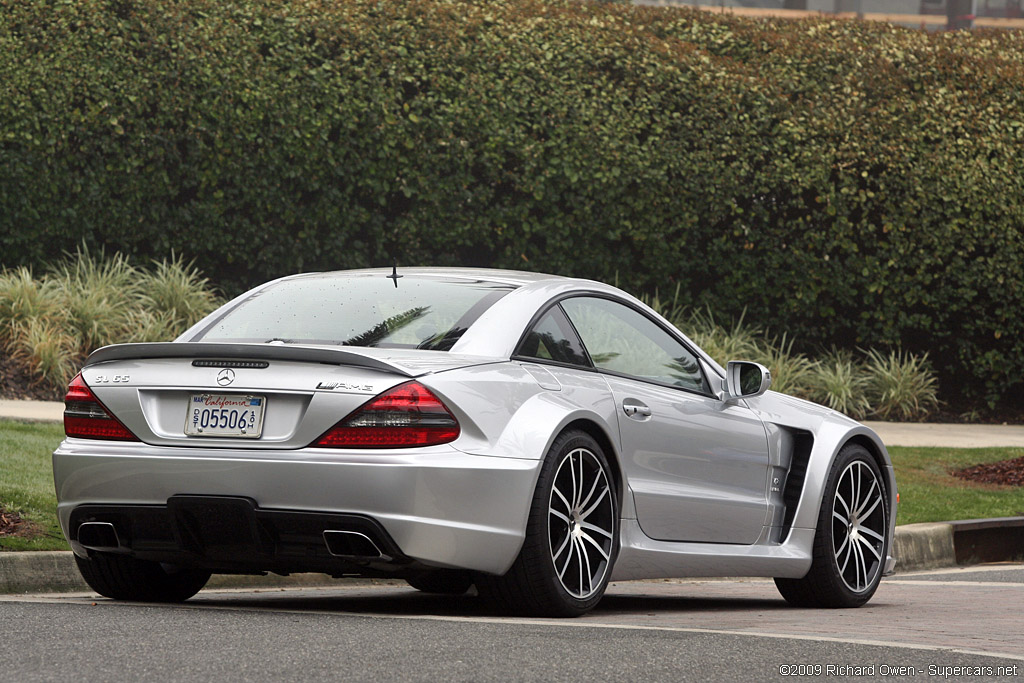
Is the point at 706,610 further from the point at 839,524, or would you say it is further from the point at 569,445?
the point at 569,445

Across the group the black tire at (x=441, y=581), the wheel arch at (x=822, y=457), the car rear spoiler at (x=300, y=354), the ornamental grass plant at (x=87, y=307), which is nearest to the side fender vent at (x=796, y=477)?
the wheel arch at (x=822, y=457)

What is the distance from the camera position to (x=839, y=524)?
769 cm

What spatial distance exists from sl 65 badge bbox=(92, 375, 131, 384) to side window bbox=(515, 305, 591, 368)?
1.55 meters

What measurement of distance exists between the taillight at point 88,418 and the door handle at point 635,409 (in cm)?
201

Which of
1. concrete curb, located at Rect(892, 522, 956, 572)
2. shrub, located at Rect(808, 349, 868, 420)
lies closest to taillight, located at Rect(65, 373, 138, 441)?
concrete curb, located at Rect(892, 522, 956, 572)

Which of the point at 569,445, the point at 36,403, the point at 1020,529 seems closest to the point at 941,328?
the point at 1020,529

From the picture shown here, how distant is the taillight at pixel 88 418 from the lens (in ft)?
19.8

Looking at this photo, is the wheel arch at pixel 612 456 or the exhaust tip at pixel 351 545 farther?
the wheel arch at pixel 612 456

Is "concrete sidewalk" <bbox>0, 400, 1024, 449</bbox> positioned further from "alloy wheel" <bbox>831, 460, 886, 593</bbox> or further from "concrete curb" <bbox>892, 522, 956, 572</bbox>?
"alloy wheel" <bbox>831, 460, 886, 593</bbox>

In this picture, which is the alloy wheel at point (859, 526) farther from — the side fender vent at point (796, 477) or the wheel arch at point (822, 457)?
the side fender vent at point (796, 477)

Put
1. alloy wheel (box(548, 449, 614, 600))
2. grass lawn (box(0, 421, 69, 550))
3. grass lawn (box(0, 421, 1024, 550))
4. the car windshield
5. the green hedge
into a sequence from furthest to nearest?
the green hedge, grass lawn (box(0, 421, 1024, 550)), grass lawn (box(0, 421, 69, 550)), the car windshield, alloy wheel (box(548, 449, 614, 600))

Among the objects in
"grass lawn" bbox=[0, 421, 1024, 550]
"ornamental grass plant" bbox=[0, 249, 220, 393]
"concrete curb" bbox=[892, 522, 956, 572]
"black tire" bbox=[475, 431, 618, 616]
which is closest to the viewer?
"black tire" bbox=[475, 431, 618, 616]

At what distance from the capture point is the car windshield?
6250 millimetres

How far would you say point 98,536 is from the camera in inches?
240
